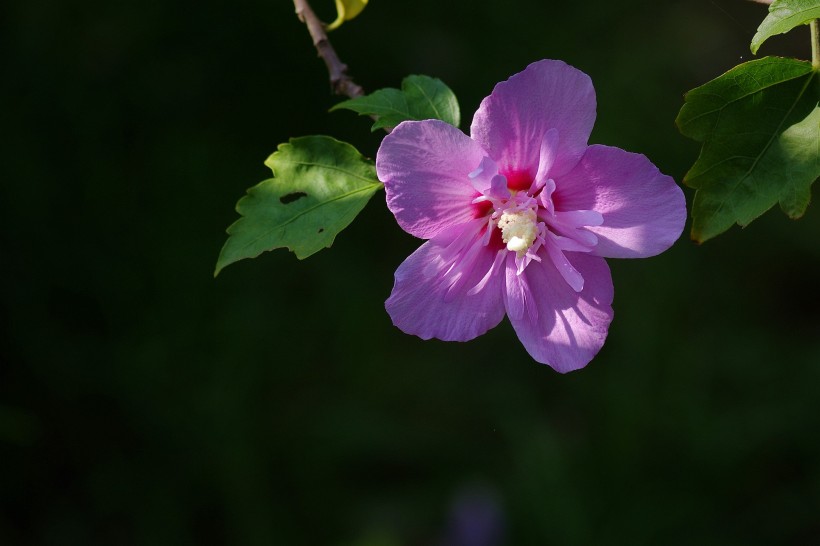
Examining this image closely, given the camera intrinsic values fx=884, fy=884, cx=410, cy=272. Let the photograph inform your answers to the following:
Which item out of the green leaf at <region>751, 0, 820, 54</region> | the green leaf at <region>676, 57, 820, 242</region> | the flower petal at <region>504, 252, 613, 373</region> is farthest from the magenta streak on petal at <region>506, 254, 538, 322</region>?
the green leaf at <region>751, 0, 820, 54</region>

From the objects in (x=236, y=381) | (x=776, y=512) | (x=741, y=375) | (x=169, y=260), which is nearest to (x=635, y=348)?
(x=741, y=375)

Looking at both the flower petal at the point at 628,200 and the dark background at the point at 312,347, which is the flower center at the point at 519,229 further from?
the dark background at the point at 312,347

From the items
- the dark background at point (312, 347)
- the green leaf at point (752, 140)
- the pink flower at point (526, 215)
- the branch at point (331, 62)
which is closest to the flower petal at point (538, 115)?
the pink flower at point (526, 215)

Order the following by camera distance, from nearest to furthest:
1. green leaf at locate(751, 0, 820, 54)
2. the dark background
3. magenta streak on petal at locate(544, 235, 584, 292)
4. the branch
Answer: green leaf at locate(751, 0, 820, 54)
magenta streak on petal at locate(544, 235, 584, 292)
the branch
the dark background

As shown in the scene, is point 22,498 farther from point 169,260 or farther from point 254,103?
point 254,103

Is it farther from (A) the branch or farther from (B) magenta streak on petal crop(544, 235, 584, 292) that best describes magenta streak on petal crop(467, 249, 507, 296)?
(A) the branch

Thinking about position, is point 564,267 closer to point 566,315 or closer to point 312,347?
point 566,315

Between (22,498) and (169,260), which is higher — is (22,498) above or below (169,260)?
below
